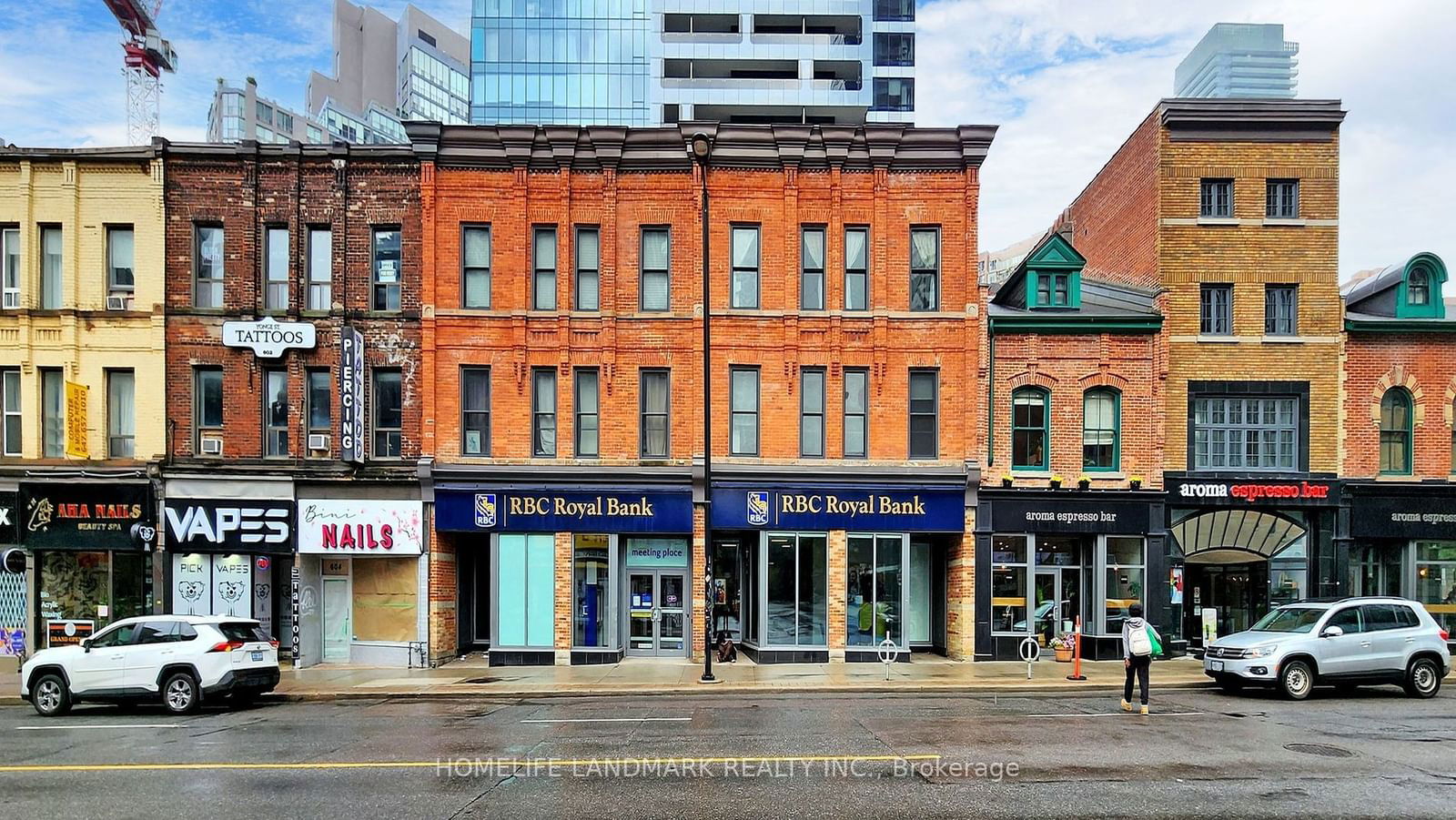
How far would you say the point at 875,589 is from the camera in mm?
21656

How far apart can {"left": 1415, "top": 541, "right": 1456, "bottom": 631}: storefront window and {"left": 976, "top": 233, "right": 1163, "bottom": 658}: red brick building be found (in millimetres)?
6730

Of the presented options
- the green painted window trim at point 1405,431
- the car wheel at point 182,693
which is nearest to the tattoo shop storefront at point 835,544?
the green painted window trim at point 1405,431

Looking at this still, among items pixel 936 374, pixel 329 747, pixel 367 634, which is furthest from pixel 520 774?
pixel 936 374

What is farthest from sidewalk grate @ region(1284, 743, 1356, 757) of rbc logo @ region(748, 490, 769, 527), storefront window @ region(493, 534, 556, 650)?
storefront window @ region(493, 534, 556, 650)

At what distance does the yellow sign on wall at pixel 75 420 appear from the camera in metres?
20.8

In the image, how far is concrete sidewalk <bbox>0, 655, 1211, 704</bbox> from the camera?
17.7 metres

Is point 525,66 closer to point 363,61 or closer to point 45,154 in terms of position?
point 45,154

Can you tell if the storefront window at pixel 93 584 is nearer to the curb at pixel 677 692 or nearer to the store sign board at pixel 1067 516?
the curb at pixel 677 692

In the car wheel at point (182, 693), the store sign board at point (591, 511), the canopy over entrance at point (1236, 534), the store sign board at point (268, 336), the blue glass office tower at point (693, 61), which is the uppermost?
the blue glass office tower at point (693, 61)

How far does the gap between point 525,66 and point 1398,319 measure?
7419 cm

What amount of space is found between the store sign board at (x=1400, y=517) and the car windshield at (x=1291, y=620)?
630 centimetres

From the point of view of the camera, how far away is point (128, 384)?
21.7 m

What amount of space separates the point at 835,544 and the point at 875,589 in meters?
1.46

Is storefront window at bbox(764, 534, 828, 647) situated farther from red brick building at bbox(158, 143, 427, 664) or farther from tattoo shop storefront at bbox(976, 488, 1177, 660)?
red brick building at bbox(158, 143, 427, 664)
